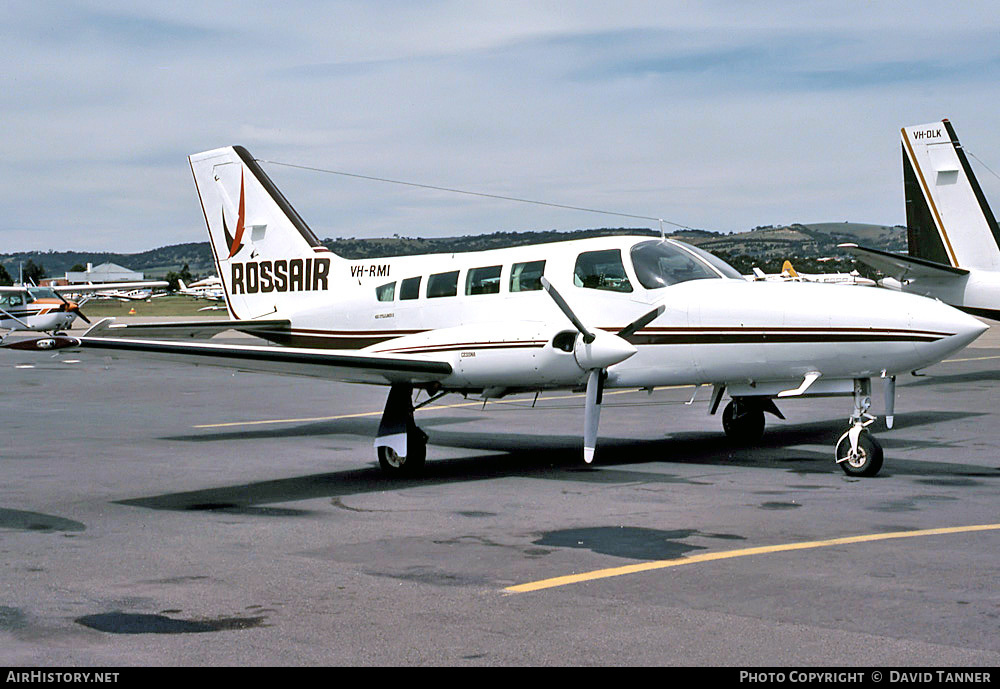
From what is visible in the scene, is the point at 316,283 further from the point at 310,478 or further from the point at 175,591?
the point at 175,591

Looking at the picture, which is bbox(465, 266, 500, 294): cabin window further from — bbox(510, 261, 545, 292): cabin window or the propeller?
the propeller

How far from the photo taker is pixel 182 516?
35.8 feet

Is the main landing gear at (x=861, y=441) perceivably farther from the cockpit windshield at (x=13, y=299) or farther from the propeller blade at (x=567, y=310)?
the cockpit windshield at (x=13, y=299)

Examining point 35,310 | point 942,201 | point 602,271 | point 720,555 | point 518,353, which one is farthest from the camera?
point 35,310

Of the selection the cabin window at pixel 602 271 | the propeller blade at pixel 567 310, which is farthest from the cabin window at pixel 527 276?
the propeller blade at pixel 567 310

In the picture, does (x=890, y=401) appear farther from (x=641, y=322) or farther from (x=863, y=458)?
(x=641, y=322)

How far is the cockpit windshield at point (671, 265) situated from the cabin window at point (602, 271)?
20cm

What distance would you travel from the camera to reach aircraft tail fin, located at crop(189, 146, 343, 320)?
18.1 metres

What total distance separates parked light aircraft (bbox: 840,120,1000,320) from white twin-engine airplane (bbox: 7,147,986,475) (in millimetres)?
14616

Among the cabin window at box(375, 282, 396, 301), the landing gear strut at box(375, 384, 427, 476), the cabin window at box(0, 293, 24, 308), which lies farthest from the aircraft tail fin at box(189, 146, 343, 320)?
the cabin window at box(0, 293, 24, 308)

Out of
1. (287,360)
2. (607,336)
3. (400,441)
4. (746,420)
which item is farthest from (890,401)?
(287,360)

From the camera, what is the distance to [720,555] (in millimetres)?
8750

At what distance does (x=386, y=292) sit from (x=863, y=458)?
7.24 m

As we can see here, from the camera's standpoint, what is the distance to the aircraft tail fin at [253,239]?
18.1 metres
